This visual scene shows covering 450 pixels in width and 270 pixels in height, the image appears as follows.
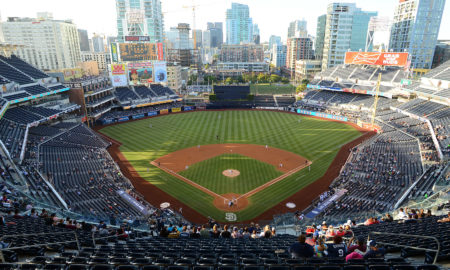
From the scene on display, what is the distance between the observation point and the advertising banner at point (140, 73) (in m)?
71.4

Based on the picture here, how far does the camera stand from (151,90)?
75438 mm

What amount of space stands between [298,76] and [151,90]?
79.4 metres

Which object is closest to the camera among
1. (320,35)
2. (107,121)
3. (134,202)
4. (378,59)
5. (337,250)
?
(337,250)

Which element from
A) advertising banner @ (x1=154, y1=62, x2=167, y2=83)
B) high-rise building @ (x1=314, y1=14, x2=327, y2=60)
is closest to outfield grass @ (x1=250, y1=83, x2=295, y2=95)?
high-rise building @ (x1=314, y1=14, x2=327, y2=60)

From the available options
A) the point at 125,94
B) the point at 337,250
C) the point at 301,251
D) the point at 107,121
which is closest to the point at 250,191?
the point at 337,250

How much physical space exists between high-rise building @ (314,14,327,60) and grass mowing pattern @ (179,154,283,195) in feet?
375

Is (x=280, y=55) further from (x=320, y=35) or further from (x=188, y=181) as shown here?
(x=188, y=181)

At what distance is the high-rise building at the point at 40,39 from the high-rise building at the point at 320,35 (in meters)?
132

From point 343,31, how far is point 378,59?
44.9 meters

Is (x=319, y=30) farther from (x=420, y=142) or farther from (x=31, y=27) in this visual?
(x=31, y=27)

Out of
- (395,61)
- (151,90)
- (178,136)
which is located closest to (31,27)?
(151,90)

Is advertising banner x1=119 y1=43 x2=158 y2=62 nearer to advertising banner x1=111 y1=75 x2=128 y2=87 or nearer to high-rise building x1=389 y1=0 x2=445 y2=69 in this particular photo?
advertising banner x1=111 y1=75 x2=128 y2=87

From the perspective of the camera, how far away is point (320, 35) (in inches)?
5369

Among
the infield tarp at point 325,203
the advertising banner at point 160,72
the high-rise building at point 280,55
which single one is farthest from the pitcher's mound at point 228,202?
the high-rise building at point 280,55
